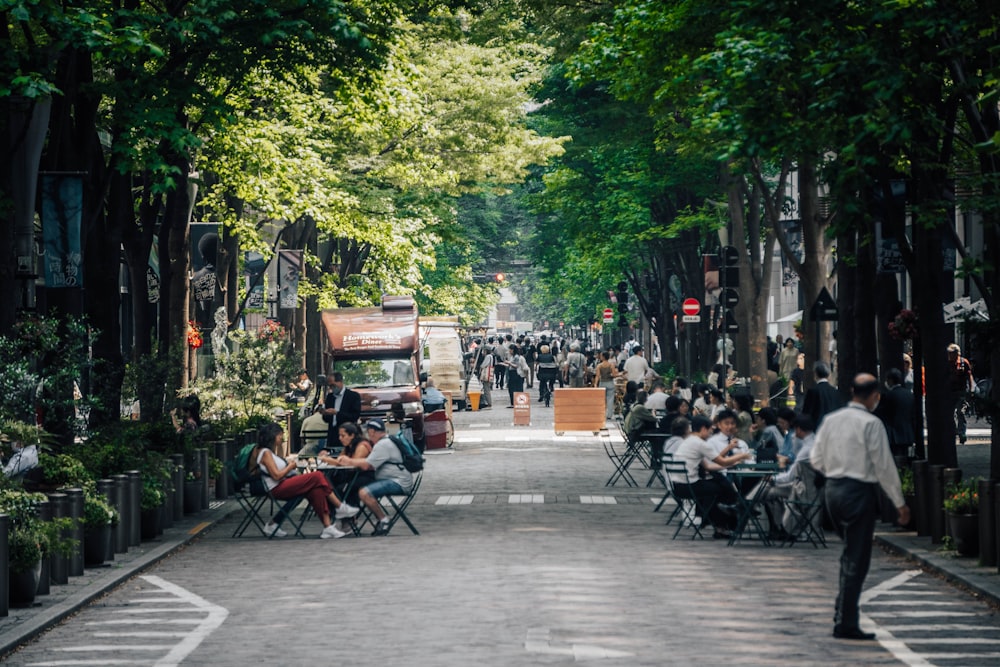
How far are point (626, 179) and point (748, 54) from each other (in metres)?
27.7

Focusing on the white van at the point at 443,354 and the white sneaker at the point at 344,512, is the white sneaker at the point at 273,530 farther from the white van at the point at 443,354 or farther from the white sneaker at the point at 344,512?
the white van at the point at 443,354

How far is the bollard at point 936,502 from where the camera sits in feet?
60.5

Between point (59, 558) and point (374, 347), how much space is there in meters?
24.9

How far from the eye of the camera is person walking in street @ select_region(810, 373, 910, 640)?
12.4m

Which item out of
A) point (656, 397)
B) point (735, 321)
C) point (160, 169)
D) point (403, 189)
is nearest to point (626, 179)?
point (403, 189)

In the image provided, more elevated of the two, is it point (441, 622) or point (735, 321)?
point (735, 321)

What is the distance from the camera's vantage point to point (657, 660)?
11.4 m

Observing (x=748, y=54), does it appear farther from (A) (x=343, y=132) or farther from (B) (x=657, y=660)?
(A) (x=343, y=132)

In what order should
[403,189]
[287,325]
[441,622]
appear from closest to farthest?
[441,622], [403,189], [287,325]

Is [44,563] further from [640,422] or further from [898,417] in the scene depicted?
[640,422]

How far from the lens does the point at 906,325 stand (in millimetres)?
23641

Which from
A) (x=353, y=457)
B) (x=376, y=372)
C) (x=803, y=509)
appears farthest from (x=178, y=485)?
(x=376, y=372)

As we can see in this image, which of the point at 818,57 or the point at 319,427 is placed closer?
the point at 818,57

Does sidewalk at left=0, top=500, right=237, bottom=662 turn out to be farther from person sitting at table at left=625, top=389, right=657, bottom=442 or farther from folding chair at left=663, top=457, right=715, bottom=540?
person sitting at table at left=625, top=389, right=657, bottom=442
